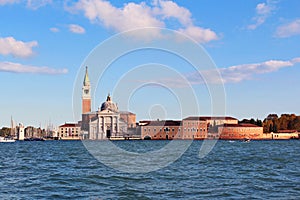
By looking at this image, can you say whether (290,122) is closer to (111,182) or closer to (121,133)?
(121,133)

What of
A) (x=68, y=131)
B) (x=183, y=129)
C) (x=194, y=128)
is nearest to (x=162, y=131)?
(x=183, y=129)

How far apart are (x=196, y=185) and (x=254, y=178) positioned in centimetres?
328

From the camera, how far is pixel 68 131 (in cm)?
13575

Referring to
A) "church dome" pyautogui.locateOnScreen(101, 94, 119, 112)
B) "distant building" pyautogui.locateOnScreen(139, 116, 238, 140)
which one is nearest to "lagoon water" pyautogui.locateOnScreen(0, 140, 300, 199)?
"distant building" pyautogui.locateOnScreen(139, 116, 238, 140)

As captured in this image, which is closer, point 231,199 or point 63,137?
point 231,199

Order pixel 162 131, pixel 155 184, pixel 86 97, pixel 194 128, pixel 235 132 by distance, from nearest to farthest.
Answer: pixel 155 184 < pixel 235 132 < pixel 194 128 < pixel 162 131 < pixel 86 97

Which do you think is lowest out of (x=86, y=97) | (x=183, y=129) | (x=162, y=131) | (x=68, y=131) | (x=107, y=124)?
(x=162, y=131)

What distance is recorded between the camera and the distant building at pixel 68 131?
434 feet

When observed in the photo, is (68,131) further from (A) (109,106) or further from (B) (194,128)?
(B) (194,128)

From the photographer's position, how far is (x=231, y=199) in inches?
526

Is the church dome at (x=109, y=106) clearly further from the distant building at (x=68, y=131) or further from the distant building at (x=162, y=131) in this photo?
the distant building at (x=68, y=131)

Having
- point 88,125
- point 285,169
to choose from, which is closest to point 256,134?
point 88,125

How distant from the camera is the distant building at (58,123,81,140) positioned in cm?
13220

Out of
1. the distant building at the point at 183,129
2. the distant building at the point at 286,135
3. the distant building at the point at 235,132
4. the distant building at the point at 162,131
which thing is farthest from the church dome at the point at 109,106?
the distant building at the point at 286,135
